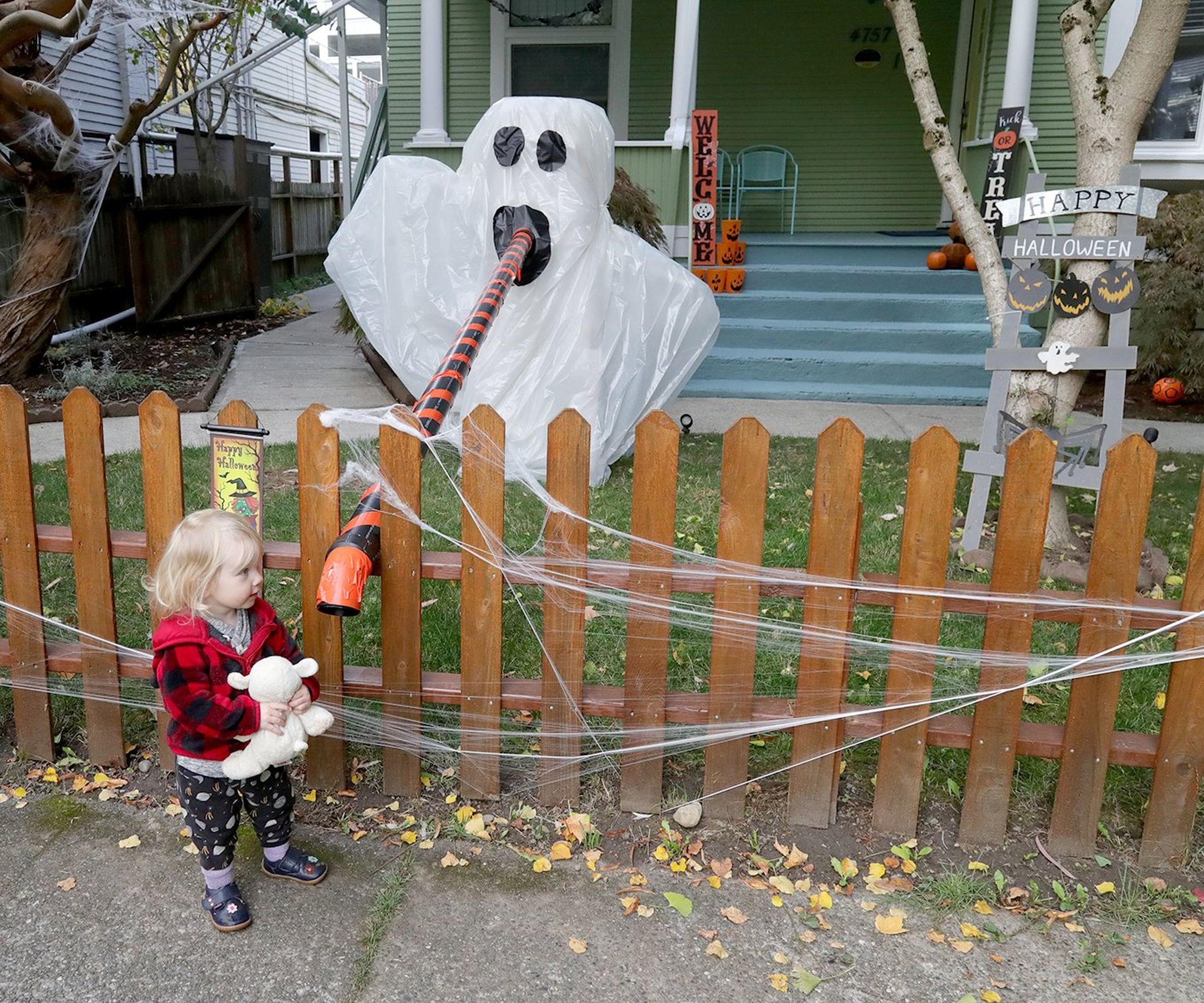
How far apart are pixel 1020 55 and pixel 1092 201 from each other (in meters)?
5.47

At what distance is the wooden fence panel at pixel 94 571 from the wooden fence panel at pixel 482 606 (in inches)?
38.4

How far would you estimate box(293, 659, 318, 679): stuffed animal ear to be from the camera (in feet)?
7.39

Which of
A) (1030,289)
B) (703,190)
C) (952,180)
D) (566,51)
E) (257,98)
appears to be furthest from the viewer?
(257,98)

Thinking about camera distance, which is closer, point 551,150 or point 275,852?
point 275,852

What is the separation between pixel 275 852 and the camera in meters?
2.53

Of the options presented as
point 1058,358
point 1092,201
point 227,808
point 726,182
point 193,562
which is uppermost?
point 726,182

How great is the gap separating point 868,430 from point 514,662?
13.7 feet

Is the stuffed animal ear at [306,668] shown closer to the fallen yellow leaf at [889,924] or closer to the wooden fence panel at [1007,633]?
the fallen yellow leaf at [889,924]

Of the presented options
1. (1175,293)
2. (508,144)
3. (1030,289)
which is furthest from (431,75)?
(1030,289)

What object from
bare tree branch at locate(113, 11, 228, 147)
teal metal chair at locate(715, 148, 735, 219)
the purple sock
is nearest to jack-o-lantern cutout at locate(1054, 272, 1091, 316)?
the purple sock

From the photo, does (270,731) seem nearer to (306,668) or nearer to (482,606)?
(306,668)

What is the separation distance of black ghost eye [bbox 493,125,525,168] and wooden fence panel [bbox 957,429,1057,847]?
368cm

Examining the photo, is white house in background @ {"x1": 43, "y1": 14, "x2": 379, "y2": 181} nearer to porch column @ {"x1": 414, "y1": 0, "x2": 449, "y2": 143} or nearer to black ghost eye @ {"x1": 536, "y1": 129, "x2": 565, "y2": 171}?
porch column @ {"x1": 414, "y1": 0, "x2": 449, "y2": 143}

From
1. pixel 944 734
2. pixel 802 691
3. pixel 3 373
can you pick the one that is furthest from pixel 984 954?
pixel 3 373
